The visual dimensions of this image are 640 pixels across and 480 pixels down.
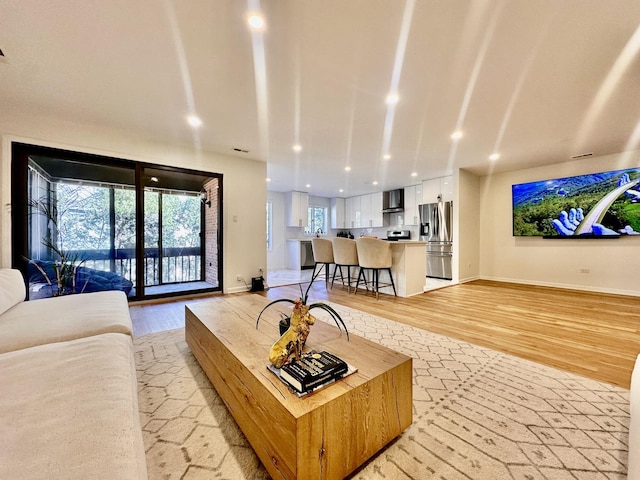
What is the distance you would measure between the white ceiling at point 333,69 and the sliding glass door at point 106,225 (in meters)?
0.88

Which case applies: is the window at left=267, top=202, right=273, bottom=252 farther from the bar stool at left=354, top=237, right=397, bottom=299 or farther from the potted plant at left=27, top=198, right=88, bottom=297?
the potted plant at left=27, top=198, right=88, bottom=297

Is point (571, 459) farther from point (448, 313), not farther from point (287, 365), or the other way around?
point (448, 313)

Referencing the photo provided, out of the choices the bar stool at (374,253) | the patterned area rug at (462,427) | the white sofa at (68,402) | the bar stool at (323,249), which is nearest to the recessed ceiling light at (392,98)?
the bar stool at (374,253)

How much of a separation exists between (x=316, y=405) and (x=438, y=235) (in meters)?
5.78

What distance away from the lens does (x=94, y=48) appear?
1.98 meters

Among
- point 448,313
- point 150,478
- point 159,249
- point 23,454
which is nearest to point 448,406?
point 150,478

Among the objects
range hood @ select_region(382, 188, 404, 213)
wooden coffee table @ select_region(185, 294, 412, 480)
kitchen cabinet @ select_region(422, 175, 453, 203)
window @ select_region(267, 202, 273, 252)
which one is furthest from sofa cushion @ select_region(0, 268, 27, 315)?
range hood @ select_region(382, 188, 404, 213)

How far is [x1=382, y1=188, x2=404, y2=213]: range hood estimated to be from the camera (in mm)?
7266

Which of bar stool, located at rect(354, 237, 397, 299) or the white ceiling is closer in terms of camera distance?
the white ceiling

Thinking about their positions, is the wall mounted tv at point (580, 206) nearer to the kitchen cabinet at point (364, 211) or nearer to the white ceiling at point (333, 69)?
the white ceiling at point (333, 69)

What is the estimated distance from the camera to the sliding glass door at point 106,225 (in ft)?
10.4

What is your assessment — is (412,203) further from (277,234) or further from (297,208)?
(277,234)

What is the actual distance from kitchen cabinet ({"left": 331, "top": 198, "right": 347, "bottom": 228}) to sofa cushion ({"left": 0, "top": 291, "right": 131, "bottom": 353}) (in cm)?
720

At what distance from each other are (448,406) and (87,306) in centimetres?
255
